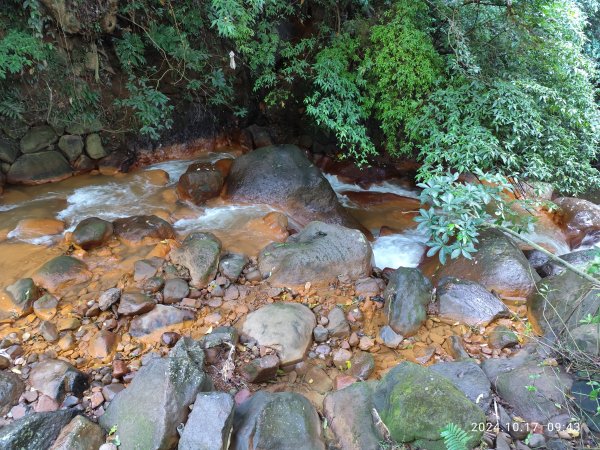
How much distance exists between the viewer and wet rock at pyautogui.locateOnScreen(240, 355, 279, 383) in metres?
3.48

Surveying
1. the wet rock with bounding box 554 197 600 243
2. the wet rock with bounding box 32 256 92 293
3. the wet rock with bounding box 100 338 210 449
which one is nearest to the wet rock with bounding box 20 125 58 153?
the wet rock with bounding box 32 256 92 293

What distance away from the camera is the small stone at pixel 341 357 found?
3.74 metres

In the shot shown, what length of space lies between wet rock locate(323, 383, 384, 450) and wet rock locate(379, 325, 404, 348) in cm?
81

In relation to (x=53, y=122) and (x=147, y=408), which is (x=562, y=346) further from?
(x=53, y=122)

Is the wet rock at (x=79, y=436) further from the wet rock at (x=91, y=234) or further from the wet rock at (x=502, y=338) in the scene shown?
the wet rock at (x=502, y=338)

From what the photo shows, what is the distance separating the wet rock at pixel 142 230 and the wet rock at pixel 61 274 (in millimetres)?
671

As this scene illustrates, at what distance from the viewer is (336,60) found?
244 inches

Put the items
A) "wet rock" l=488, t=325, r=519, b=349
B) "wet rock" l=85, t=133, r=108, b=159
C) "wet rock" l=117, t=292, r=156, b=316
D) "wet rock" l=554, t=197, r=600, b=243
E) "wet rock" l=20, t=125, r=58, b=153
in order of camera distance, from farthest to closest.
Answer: "wet rock" l=85, t=133, r=108, b=159 → "wet rock" l=554, t=197, r=600, b=243 → "wet rock" l=20, t=125, r=58, b=153 → "wet rock" l=117, t=292, r=156, b=316 → "wet rock" l=488, t=325, r=519, b=349

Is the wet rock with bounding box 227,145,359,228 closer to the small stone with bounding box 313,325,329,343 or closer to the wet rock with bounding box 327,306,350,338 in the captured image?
the wet rock with bounding box 327,306,350,338

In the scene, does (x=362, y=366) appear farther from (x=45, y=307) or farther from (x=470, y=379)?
(x=45, y=307)

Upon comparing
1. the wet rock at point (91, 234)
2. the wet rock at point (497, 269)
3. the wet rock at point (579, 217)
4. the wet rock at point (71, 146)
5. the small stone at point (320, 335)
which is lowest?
the wet rock at point (579, 217)

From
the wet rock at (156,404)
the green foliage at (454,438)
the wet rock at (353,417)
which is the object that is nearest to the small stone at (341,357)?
the wet rock at (353,417)

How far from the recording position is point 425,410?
262 cm

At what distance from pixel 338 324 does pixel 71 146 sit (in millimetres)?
→ 5345
